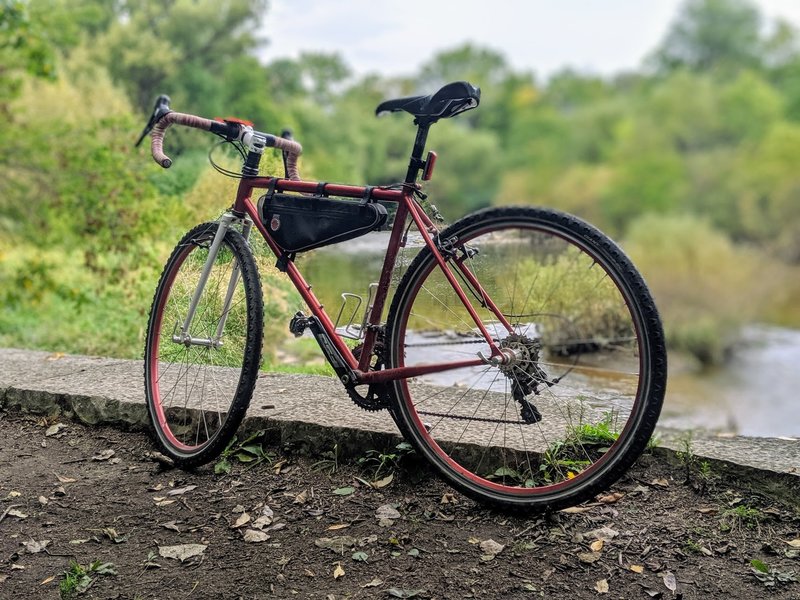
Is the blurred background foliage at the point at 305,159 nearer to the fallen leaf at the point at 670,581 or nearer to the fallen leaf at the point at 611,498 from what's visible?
the fallen leaf at the point at 611,498

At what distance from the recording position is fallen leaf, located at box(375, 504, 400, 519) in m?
2.20

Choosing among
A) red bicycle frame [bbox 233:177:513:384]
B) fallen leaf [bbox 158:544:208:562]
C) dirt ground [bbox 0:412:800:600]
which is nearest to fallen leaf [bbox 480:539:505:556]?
dirt ground [bbox 0:412:800:600]

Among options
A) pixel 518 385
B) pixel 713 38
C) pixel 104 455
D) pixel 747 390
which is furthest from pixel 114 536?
pixel 713 38

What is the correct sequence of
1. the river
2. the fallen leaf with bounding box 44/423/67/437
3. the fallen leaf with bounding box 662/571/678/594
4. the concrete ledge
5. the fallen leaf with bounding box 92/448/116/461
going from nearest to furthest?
the fallen leaf with bounding box 662/571/678/594, the concrete ledge, the fallen leaf with bounding box 92/448/116/461, the fallen leaf with bounding box 44/423/67/437, the river

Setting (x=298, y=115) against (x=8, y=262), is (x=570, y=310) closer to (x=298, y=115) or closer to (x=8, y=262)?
(x=8, y=262)

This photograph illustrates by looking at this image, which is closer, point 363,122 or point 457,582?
point 457,582

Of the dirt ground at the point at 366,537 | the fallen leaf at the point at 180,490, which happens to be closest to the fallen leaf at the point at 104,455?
the dirt ground at the point at 366,537

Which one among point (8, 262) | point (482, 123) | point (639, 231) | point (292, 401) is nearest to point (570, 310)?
point (292, 401)

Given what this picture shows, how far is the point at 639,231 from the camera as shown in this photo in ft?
77.8

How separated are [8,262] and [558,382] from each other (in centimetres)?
686

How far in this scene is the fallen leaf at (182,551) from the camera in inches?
81.4

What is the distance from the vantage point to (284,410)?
273cm

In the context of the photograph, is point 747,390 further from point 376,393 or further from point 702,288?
point 376,393

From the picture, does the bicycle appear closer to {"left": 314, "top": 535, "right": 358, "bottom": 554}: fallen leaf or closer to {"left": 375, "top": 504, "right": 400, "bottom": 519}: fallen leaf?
{"left": 375, "top": 504, "right": 400, "bottom": 519}: fallen leaf
